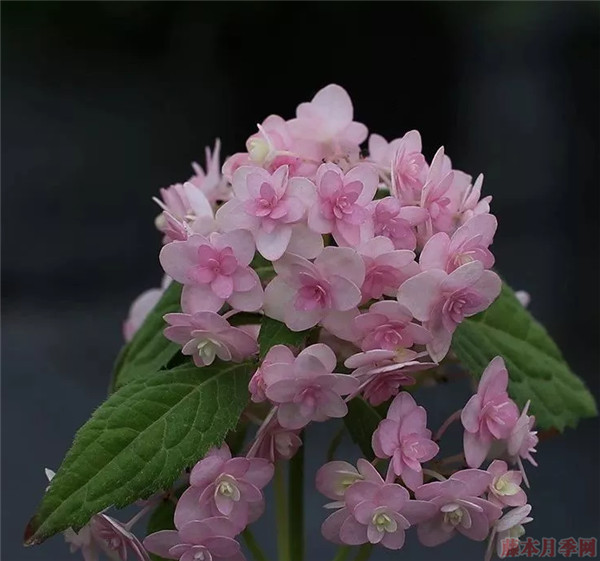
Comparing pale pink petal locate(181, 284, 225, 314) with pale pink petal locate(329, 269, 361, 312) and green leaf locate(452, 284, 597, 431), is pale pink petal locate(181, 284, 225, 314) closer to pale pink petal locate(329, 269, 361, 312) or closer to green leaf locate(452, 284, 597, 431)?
pale pink petal locate(329, 269, 361, 312)

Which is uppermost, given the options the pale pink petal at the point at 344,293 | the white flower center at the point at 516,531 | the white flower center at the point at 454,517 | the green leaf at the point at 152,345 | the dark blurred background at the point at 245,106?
the dark blurred background at the point at 245,106

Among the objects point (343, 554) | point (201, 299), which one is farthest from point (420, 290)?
point (343, 554)

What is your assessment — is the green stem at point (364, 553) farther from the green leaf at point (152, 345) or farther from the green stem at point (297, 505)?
the green leaf at point (152, 345)

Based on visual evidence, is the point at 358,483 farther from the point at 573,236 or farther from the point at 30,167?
the point at 30,167

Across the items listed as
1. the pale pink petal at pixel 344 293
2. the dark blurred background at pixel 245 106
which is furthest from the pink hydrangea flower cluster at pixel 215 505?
the dark blurred background at pixel 245 106

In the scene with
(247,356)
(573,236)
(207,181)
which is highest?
(573,236)

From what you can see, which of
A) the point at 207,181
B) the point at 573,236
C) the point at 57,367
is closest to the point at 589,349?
the point at 573,236

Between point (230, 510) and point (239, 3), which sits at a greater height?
point (239, 3)
